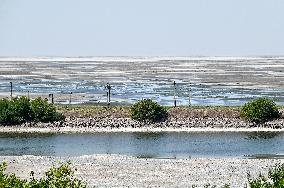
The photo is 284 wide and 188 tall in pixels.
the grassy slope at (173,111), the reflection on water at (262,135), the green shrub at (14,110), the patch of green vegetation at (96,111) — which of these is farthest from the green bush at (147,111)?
the green shrub at (14,110)

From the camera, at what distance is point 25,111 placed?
227ft

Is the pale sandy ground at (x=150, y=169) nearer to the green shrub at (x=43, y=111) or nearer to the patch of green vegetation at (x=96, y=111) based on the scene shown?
the green shrub at (x=43, y=111)

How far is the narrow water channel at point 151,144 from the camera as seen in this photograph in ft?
171

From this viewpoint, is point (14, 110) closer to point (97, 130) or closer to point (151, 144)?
point (97, 130)

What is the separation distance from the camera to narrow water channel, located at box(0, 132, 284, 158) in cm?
5197

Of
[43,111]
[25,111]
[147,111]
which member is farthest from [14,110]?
[147,111]

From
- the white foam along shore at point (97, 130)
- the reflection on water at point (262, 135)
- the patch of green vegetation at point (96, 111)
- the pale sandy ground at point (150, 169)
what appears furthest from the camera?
the patch of green vegetation at point (96, 111)

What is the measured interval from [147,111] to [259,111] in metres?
12.6

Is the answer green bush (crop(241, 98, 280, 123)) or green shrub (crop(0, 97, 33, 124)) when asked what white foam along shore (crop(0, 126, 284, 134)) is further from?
green bush (crop(241, 98, 280, 123))

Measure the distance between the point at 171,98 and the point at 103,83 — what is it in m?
25.0

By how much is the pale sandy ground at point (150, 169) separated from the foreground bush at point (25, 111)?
785 inches

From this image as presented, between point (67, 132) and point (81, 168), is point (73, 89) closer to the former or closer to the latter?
point (67, 132)

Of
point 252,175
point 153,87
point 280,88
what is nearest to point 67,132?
point 252,175

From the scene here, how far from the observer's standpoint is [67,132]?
66125 millimetres
